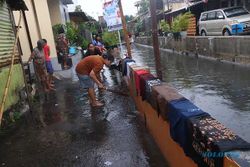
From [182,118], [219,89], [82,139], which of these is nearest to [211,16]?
[219,89]

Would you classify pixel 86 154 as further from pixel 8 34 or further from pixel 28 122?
pixel 8 34

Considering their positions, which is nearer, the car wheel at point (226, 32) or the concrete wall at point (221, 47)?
the concrete wall at point (221, 47)

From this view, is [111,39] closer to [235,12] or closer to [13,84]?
[235,12]

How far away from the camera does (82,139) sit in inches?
252

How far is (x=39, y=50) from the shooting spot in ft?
37.2

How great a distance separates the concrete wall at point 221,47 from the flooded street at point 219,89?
47 cm

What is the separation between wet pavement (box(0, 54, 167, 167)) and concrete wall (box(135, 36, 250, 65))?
20.9 ft

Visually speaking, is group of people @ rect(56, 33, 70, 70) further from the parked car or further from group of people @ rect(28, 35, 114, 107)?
the parked car

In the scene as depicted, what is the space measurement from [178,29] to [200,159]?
2071 centimetres

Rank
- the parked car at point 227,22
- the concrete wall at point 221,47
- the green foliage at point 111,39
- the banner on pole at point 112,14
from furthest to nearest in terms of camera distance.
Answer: the parked car at point 227,22 → the green foliage at point 111,39 → the concrete wall at point 221,47 → the banner on pole at point 112,14

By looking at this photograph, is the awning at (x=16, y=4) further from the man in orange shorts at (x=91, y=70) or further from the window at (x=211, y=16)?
the window at (x=211, y=16)

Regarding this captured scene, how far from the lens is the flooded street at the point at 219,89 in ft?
23.0

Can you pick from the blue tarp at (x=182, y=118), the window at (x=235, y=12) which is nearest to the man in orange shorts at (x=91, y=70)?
the blue tarp at (x=182, y=118)

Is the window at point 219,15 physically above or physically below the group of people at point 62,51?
above
